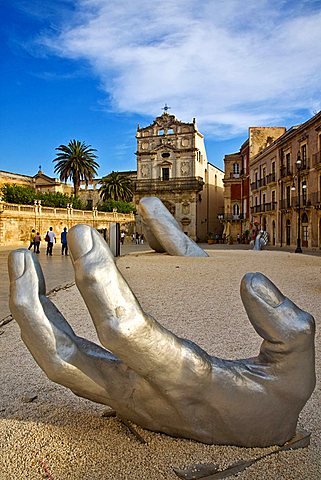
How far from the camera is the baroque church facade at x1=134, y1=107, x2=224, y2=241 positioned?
48.1 meters

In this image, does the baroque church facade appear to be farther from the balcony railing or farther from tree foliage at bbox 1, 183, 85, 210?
tree foliage at bbox 1, 183, 85, 210

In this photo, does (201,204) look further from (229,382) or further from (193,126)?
(229,382)

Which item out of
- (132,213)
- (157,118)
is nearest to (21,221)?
(132,213)

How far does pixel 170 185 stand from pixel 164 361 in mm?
47321

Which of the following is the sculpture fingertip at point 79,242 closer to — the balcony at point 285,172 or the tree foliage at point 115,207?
the balcony at point 285,172

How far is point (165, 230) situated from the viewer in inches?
570

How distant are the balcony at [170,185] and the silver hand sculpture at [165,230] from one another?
33.8 metres

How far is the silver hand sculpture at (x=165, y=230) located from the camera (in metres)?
14.2

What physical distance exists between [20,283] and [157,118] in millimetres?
49763

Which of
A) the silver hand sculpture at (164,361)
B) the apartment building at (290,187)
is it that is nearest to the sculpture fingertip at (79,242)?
the silver hand sculpture at (164,361)

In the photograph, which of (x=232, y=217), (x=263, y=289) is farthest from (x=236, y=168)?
(x=263, y=289)

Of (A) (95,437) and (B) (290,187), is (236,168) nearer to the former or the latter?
(B) (290,187)

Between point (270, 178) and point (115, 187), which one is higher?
point (115, 187)

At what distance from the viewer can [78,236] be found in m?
2.13
